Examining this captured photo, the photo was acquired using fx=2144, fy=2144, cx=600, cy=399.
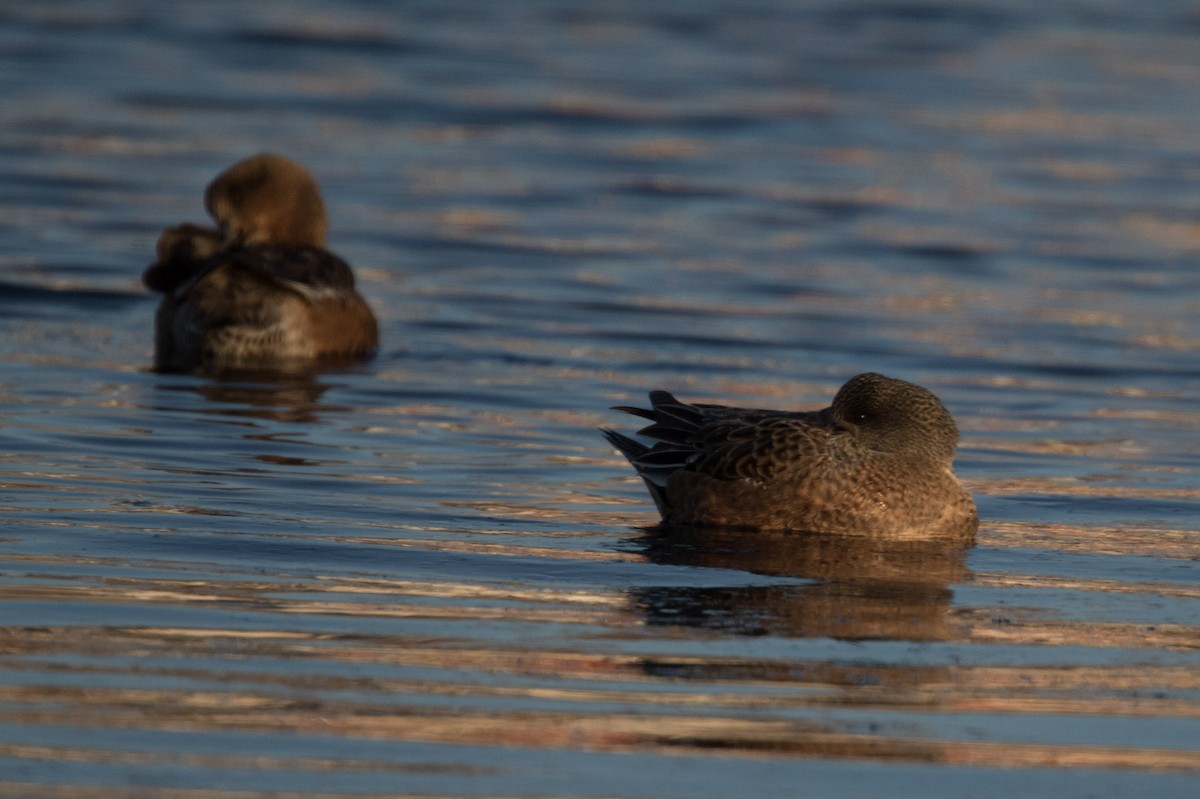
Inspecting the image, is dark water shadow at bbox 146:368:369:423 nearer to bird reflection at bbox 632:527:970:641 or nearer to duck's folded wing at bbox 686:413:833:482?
duck's folded wing at bbox 686:413:833:482

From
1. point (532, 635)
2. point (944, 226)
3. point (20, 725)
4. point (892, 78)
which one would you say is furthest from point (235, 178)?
point (892, 78)

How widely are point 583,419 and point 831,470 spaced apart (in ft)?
8.45

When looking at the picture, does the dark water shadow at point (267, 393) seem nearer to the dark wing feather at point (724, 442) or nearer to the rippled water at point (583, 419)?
the rippled water at point (583, 419)

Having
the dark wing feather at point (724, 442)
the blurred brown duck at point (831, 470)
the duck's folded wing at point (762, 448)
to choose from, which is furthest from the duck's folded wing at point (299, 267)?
the duck's folded wing at point (762, 448)

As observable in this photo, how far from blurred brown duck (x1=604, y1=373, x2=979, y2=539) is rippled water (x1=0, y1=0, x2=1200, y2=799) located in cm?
23

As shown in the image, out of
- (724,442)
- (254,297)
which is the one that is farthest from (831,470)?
(254,297)

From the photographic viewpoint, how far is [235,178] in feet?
41.6

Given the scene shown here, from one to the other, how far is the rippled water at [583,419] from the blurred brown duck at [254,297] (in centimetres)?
35

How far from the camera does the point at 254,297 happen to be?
11.9m

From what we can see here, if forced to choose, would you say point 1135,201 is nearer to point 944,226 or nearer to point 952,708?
point 944,226

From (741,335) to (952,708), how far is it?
Answer: 7.18 m

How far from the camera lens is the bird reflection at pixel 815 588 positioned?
6461 millimetres

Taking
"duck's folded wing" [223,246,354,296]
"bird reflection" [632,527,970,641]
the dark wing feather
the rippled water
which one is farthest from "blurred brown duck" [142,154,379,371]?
"bird reflection" [632,527,970,641]

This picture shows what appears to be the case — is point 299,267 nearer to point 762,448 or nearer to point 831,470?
point 762,448
